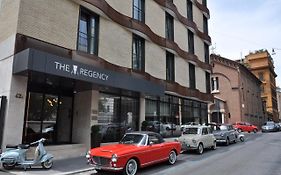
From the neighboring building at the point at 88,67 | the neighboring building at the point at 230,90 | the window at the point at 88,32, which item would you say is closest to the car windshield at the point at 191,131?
the neighboring building at the point at 88,67

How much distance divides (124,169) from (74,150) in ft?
16.9

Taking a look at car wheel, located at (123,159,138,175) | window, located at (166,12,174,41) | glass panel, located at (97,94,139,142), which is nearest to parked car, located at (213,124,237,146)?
glass panel, located at (97,94,139,142)

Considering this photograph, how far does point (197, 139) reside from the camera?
52.4 feet

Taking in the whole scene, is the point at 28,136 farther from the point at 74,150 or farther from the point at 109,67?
the point at 109,67

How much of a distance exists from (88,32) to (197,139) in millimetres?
8886

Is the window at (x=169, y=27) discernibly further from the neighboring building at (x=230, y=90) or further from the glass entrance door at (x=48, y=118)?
the neighboring building at (x=230, y=90)

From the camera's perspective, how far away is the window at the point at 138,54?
19219mm

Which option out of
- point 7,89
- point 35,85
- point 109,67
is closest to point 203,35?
point 109,67

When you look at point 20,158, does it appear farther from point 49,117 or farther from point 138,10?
point 138,10

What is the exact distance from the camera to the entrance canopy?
34.7 feet

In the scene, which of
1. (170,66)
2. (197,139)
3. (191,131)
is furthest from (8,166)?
(170,66)

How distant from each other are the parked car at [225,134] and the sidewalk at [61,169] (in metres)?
12.0

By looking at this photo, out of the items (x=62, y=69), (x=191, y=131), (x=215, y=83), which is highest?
(x=215, y=83)

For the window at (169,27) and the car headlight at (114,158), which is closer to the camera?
the car headlight at (114,158)
